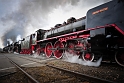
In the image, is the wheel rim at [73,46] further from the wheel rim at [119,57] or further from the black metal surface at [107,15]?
the wheel rim at [119,57]

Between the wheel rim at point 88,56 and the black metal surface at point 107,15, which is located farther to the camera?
the wheel rim at point 88,56

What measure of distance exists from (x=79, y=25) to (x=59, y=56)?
314 centimetres

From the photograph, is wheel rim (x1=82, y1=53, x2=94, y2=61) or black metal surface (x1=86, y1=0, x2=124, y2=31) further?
wheel rim (x1=82, y1=53, x2=94, y2=61)

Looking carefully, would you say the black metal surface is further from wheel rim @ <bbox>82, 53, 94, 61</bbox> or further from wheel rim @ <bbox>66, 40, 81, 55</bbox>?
wheel rim @ <bbox>66, 40, 81, 55</bbox>

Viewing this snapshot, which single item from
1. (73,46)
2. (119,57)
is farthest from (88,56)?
(119,57)

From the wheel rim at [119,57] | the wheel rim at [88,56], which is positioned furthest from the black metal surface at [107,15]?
the wheel rim at [88,56]

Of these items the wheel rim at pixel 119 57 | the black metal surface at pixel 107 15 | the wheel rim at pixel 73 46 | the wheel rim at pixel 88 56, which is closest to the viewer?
the black metal surface at pixel 107 15

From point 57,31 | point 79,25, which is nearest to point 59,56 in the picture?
point 57,31

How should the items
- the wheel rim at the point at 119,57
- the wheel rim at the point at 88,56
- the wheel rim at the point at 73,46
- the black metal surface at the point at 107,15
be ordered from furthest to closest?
the wheel rim at the point at 73,46
the wheel rim at the point at 88,56
the wheel rim at the point at 119,57
the black metal surface at the point at 107,15

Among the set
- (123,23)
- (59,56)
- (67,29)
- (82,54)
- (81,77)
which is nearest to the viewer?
(81,77)

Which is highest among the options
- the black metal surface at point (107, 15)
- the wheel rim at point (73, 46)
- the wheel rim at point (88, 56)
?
the black metal surface at point (107, 15)

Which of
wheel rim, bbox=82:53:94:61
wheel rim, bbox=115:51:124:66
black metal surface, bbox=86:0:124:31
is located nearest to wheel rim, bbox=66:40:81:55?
wheel rim, bbox=82:53:94:61

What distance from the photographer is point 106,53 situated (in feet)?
15.3

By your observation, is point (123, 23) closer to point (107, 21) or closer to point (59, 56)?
point (107, 21)
